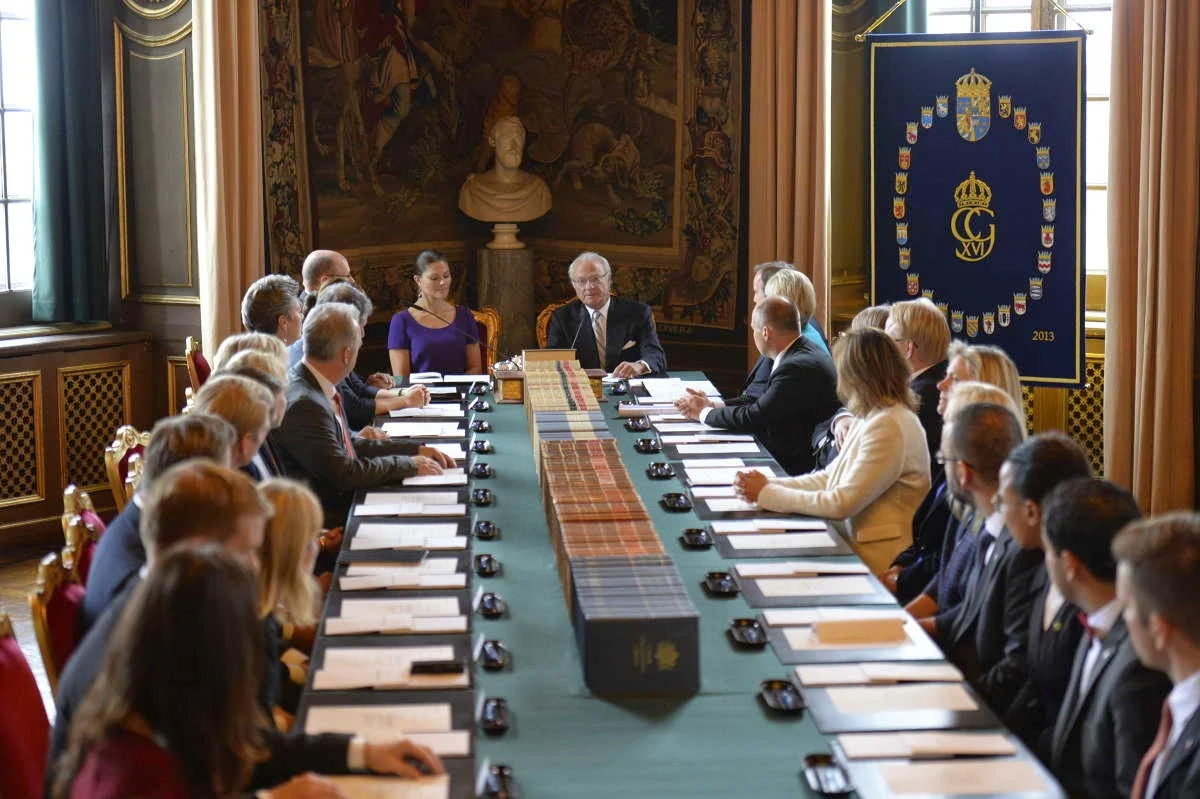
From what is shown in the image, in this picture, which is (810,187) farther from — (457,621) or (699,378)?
(457,621)

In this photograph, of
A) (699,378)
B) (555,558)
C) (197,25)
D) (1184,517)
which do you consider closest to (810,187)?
(699,378)

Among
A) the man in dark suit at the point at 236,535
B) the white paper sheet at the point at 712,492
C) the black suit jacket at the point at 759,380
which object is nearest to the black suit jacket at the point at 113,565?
the man in dark suit at the point at 236,535

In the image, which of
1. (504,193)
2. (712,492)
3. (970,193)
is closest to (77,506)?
(712,492)

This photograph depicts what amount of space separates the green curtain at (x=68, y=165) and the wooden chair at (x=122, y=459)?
3.39m

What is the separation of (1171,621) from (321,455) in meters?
3.52

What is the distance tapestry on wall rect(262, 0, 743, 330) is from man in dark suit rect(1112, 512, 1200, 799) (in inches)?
285

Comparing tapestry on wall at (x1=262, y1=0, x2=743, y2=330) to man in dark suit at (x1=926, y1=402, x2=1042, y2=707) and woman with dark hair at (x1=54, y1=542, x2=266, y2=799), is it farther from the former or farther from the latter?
woman with dark hair at (x1=54, y1=542, x2=266, y2=799)

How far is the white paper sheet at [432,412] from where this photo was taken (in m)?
7.07

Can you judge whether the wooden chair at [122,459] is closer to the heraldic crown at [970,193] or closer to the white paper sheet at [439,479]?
the white paper sheet at [439,479]

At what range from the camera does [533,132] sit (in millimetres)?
10922

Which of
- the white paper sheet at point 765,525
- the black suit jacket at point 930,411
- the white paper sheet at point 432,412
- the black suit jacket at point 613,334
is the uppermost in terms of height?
the black suit jacket at point 613,334

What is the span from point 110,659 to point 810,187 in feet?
24.5

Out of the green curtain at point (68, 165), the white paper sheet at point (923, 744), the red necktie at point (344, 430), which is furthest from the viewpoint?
the green curtain at point (68, 165)

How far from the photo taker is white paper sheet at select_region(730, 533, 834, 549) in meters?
4.80
